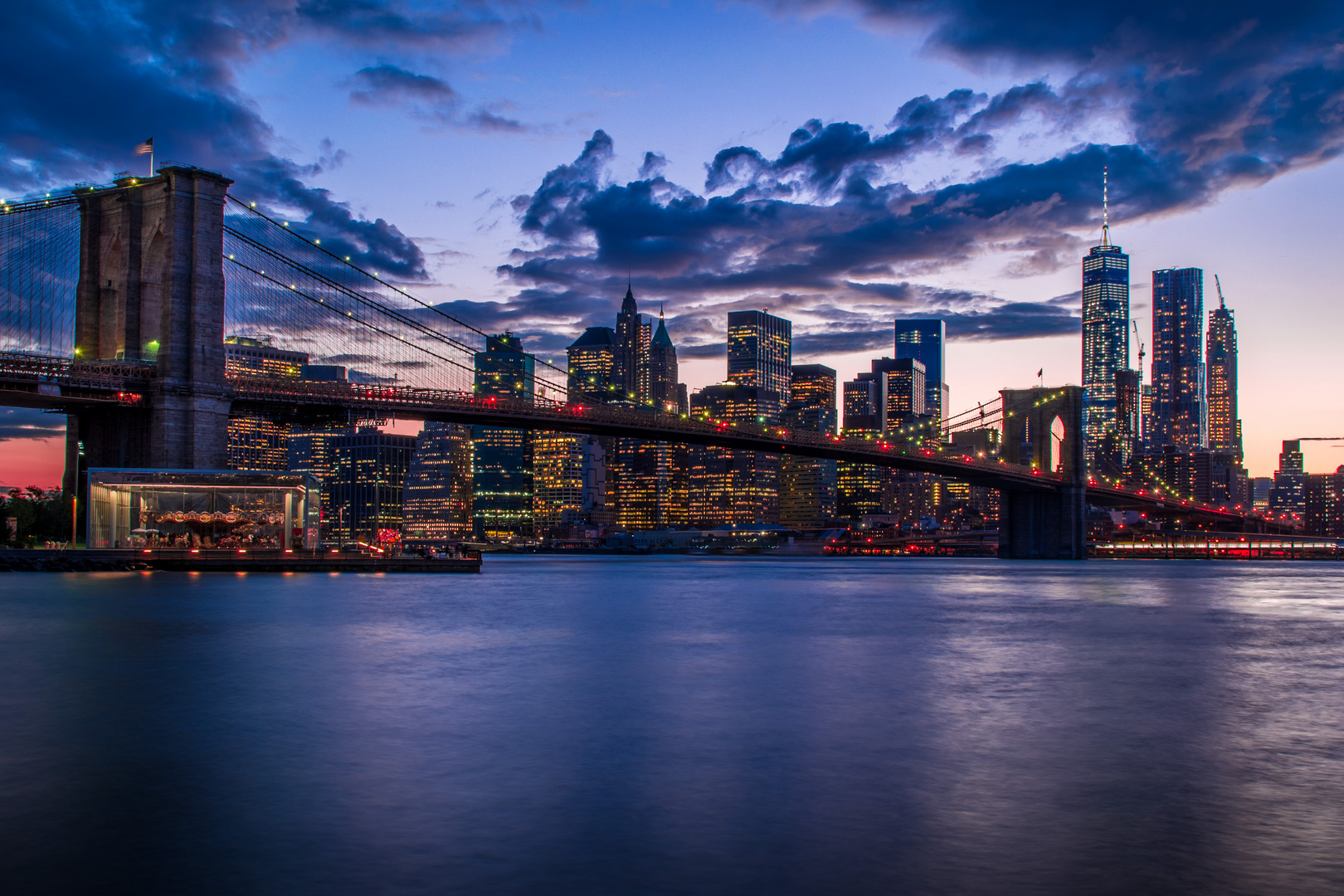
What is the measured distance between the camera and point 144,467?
4472cm

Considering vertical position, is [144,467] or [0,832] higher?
[144,467]

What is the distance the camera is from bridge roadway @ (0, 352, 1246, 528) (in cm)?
4328

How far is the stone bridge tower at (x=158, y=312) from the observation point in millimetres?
45906

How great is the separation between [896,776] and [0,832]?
325 inches

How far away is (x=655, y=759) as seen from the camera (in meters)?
11.9

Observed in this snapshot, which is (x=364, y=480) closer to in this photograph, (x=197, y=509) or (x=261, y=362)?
(x=261, y=362)

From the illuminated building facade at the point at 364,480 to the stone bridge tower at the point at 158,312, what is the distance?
468ft

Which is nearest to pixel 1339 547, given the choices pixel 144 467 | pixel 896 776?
pixel 144 467

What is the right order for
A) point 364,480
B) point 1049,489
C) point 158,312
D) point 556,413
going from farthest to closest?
point 364,480, point 1049,489, point 556,413, point 158,312

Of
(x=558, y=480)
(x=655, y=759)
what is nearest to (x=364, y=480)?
(x=558, y=480)

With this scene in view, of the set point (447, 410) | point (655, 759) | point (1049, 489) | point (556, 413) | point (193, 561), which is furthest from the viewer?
point (1049, 489)

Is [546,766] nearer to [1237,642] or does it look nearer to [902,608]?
[1237,642]

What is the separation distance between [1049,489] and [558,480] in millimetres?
118263

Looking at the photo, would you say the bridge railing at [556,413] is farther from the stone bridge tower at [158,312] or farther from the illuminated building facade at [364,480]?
the illuminated building facade at [364,480]
